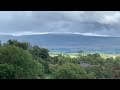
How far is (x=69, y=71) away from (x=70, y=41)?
0.34 meters

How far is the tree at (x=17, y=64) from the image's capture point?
2.47 m

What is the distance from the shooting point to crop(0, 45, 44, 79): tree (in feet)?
8.11

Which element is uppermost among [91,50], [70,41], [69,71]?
[70,41]

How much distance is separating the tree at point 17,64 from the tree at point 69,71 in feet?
0.52

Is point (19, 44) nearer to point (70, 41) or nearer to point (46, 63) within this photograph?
point (46, 63)

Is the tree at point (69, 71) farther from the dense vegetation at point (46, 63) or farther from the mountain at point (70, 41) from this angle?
the mountain at point (70, 41)

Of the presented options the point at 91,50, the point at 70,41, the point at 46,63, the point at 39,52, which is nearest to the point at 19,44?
the point at 39,52

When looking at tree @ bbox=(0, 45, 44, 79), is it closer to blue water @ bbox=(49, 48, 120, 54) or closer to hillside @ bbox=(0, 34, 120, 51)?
hillside @ bbox=(0, 34, 120, 51)

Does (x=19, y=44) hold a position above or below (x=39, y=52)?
above

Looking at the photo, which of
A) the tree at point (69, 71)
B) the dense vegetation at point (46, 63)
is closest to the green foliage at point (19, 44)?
the dense vegetation at point (46, 63)

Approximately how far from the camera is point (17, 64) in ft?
8.53

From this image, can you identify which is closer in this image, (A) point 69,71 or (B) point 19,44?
(A) point 69,71
